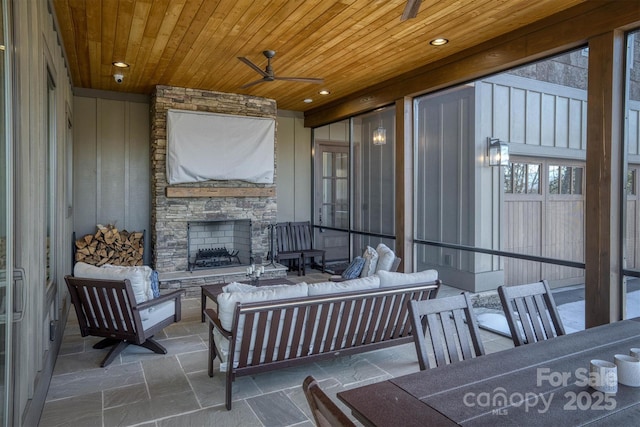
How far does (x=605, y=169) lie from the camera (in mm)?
3250

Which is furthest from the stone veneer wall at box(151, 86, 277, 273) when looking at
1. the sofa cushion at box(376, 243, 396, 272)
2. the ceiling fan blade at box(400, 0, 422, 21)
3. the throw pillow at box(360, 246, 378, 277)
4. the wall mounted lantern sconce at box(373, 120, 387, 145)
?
the ceiling fan blade at box(400, 0, 422, 21)

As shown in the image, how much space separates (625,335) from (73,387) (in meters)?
A: 3.69

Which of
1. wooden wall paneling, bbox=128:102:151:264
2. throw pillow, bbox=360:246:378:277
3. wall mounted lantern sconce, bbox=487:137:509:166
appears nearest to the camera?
throw pillow, bbox=360:246:378:277

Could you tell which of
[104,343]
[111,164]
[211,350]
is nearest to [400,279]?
[211,350]

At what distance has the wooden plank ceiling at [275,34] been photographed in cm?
348

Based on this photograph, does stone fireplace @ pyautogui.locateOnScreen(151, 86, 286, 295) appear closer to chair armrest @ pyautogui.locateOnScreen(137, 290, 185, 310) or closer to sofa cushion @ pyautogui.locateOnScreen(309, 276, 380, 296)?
chair armrest @ pyautogui.locateOnScreen(137, 290, 185, 310)

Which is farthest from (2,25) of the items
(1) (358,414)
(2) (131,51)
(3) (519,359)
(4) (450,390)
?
(2) (131,51)

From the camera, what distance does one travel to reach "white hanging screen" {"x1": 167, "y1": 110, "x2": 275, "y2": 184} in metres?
6.24

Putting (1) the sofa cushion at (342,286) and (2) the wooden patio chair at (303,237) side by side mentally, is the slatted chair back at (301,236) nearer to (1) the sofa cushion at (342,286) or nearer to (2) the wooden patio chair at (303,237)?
(2) the wooden patio chair at (303,237)

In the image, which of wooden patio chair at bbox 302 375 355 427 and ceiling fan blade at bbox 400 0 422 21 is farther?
ceiling fan blade at bbox 400 0 422 21

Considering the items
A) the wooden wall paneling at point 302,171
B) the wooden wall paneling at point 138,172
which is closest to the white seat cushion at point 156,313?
the wooden wall paneling at point 138,172

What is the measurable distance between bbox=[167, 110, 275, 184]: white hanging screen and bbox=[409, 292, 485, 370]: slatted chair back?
515 cm

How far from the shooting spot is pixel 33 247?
7.84 feet

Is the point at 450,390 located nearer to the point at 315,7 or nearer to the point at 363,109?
the point at 315,7
